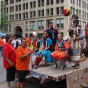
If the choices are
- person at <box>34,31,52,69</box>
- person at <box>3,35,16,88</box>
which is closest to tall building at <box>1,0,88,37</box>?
person at <box>34,31,52,69</box>

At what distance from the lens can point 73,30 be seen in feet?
23.5

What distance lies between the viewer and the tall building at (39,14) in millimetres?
52294

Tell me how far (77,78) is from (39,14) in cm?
5296

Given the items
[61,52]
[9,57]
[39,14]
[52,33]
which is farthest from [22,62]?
[39,14]

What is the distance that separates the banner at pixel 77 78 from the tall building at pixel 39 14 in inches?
1719

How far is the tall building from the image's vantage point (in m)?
52.3

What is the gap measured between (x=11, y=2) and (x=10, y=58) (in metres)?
62.4

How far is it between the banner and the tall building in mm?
43664

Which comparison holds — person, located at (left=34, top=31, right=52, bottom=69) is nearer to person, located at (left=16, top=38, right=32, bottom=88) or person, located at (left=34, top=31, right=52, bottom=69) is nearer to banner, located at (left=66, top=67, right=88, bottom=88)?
person, located at (left=16, top=38, right=32, bottom=88)

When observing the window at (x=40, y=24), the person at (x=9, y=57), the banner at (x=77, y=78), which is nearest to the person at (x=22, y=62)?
the person at (x=9, y=57)

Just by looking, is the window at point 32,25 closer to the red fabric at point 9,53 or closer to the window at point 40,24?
the window at point 40,24

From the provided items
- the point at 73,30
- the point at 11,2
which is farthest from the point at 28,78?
the point at 11,2

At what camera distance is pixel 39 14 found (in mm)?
57594

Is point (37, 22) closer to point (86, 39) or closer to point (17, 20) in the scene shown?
point (17, 20)
